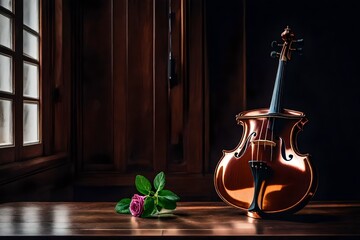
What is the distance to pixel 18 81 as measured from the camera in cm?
174

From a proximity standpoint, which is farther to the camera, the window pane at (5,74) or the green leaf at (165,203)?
the window pane at (5,74)

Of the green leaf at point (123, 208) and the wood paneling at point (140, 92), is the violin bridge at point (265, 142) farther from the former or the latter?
the wood paneling at point (140, 92)

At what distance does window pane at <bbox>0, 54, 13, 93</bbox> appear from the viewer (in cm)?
165

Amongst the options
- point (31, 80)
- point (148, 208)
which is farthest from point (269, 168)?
point (31, 80)

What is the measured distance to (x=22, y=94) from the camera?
1777 mm

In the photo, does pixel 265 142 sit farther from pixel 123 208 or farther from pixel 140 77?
pixel 140 77

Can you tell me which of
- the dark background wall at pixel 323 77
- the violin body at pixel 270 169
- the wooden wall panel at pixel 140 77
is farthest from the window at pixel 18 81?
the dark background wall at pixel 323 77

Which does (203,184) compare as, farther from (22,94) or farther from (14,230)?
(14,230)

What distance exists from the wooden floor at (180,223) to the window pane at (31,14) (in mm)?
902

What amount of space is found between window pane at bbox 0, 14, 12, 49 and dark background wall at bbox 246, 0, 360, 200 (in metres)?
1.21

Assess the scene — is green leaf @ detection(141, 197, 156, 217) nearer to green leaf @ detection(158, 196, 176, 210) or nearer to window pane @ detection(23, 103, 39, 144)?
green leaf @ detection(158, 196, 176, 210)

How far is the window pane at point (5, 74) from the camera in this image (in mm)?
1648

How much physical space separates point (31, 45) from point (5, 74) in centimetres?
38

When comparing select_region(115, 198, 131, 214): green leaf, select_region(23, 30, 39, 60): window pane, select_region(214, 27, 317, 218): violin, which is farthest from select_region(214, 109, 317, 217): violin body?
select_region(23, 30, 39, 60): window pane
